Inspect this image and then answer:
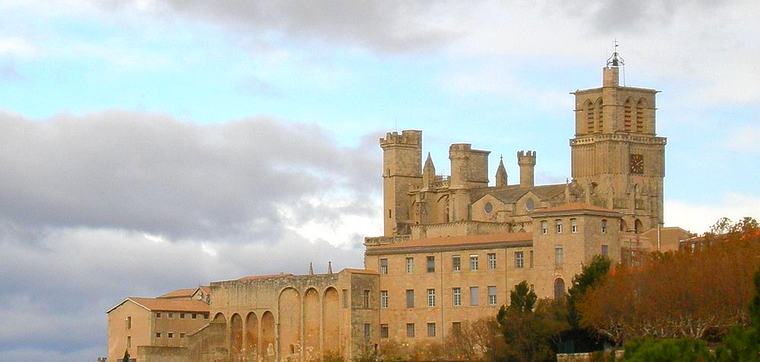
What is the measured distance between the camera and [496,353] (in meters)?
91.5

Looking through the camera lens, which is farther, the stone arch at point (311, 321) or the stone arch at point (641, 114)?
the stone arch at point (641, 114)

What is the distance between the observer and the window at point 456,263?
102 meters

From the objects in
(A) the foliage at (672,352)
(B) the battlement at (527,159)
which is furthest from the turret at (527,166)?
A: (A) the foliage at (672,352)

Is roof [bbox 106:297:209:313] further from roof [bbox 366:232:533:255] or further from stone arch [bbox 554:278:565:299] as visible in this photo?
stone arch [bbox 554:278:565:299]

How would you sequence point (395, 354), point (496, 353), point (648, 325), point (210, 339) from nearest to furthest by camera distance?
1. point (648, 325)
2. point (496, 353)
3. point (395, 354)
4. point (210, 339)

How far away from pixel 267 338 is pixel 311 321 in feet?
11.0

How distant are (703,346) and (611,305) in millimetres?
20137

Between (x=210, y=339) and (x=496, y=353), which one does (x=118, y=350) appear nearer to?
(x=210, y=339)

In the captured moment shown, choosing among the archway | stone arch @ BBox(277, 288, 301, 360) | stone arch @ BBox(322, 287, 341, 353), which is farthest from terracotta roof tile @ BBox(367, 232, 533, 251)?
the archway

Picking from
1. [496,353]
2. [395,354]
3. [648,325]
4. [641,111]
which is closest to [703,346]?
[648,325]

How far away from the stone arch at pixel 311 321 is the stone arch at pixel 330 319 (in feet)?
1.55

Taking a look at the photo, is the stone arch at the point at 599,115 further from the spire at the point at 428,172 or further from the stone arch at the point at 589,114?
the spire at the point at 428,172

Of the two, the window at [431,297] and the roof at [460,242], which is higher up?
the roof at [460,242]

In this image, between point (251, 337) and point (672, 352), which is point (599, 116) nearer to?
point (251, 337)
